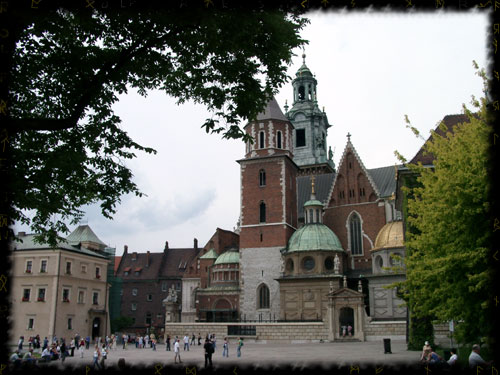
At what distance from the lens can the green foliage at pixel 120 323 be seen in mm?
67000

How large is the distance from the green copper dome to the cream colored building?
20525 mm

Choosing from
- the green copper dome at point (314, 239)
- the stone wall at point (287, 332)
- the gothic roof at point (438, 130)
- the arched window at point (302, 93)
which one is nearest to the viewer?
the gothic roof at point (438, 130)

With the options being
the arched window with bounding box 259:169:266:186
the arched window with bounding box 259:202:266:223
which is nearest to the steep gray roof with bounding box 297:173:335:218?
the arched window with bounding box 259:202:266:223

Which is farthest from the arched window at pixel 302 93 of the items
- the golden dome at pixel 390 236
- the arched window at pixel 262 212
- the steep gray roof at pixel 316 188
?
the golden dome at pixel 390 236

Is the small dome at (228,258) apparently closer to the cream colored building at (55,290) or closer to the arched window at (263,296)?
the arched window at (263,296)

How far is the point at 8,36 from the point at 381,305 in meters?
45.1

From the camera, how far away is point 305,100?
82625mm

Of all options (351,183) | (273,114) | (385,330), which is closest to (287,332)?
(385,330)

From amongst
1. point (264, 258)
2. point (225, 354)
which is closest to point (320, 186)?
point (264, 258)

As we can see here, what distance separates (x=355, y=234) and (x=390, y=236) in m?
7.60

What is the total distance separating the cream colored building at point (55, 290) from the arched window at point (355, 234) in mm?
27327

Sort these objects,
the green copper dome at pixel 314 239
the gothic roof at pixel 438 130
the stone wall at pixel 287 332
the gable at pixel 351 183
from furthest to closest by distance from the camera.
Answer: the gable at pixel 351 183, the green copper dome at pixel 314 239, the stone wall at pixel 287 332, the gothic roof at pixel 438 130

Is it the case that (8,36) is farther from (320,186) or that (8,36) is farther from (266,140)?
(320,186)

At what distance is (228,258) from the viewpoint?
183 ft
